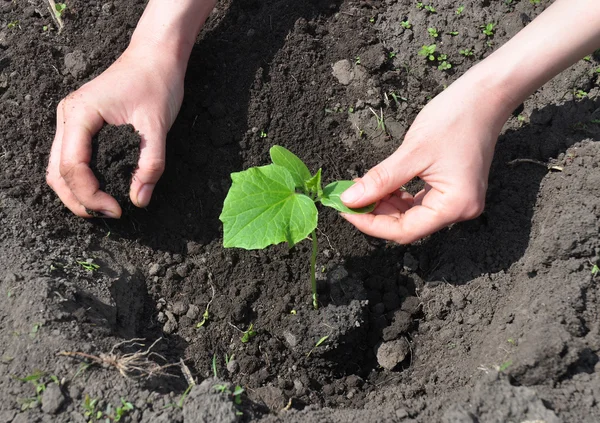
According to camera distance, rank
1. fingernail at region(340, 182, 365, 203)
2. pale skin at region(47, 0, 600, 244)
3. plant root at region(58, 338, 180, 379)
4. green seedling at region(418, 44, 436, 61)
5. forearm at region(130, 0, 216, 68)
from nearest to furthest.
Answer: plant root at region(58, 338, 180, 379) < fingernail at region(340, 182, 365, 203) < pale skin at region(47, 0, 600, 244) < forearm at region(130, 0, 216, 68) < green seedling at region(418, 44, 436, 61)

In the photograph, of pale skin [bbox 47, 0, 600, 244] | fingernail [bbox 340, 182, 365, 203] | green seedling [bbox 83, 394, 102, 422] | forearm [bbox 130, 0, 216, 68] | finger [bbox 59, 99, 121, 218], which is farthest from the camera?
forearm [bbox 130, 0, 216, 68]

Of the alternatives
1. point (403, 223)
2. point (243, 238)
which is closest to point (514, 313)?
A: point (403, 223)

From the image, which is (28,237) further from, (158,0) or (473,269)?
(473,269)

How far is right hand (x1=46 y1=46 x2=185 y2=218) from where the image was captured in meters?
2.18

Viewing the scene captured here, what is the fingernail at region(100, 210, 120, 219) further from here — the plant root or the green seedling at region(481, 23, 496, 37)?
the green seedling at region(481, 23, 496, 37)

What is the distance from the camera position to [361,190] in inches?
76.9

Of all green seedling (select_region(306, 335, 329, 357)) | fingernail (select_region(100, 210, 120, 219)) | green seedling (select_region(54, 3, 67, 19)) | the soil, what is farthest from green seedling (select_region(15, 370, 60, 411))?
green seedling (select_region(54, 3, 67, 19))

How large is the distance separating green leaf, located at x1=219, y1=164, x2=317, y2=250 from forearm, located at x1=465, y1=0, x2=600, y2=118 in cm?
92

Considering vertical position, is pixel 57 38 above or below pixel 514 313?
above

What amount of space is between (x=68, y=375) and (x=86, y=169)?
0.81 meters

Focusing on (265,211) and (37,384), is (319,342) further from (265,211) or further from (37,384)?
(37,384)

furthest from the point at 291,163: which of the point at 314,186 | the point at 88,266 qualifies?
the point at 88,266

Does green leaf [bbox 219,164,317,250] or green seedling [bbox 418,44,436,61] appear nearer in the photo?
green leaf [bbox 219,164,317,250]

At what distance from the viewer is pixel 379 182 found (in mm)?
1984
